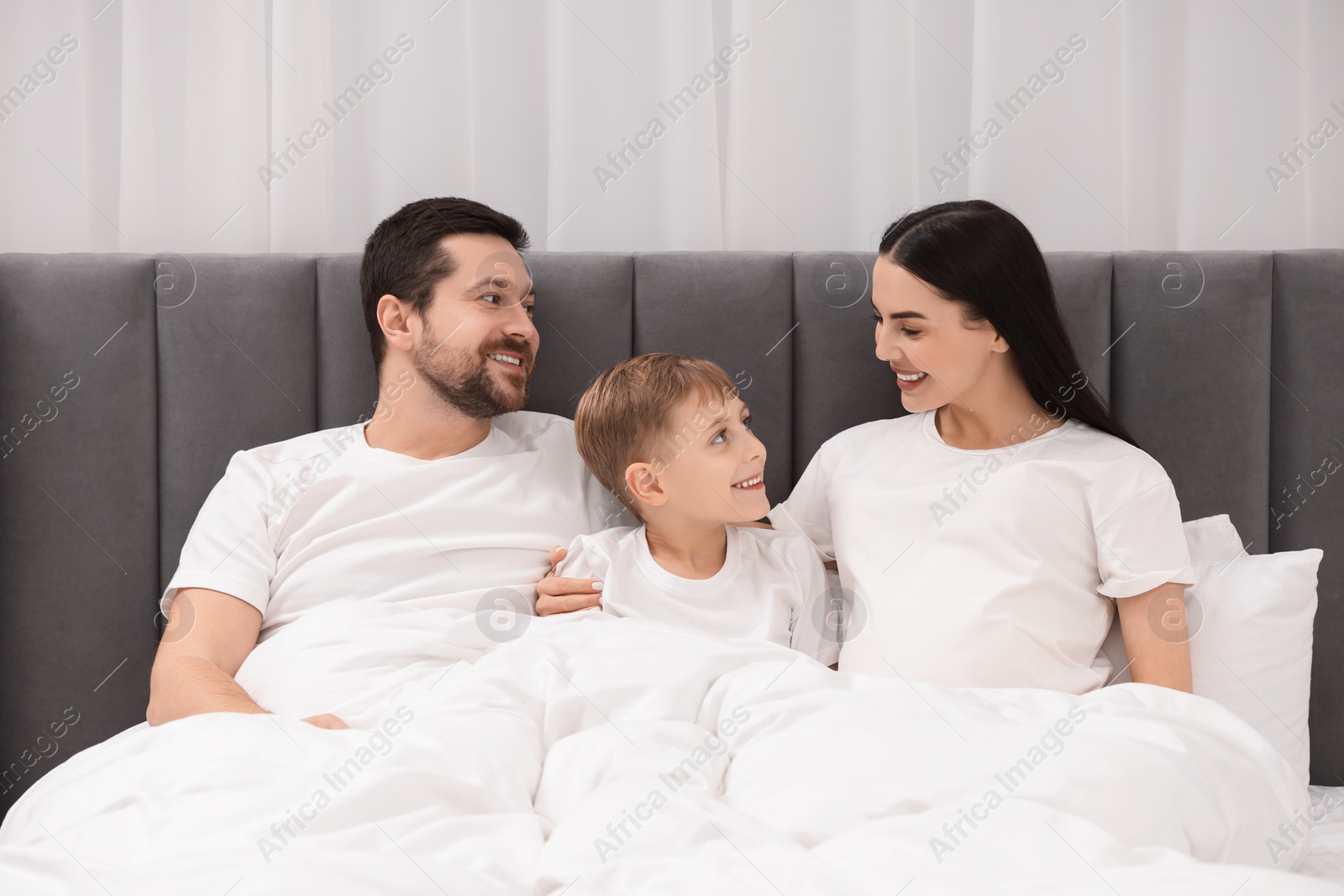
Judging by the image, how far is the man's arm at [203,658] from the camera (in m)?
1.11

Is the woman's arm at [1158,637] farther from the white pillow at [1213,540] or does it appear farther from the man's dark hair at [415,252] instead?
the man's dark hair at [415,252]

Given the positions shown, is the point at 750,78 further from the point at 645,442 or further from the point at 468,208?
the point at 645,442

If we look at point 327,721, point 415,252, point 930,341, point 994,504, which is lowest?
point 327,721

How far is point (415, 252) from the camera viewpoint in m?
1.36

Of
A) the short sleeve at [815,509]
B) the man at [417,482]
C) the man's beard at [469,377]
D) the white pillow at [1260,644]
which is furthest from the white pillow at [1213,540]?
the man's beard at [469,377]

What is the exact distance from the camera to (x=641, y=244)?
5.39 ft

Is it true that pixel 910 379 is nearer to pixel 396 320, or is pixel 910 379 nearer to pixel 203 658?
pixel 396 320

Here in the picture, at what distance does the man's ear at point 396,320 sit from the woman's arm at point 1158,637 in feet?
3.65

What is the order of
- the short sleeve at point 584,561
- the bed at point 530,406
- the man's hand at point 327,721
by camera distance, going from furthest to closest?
1. the bed at point 530,406
2. the short sleeve at point 584,561
3. the man's hand at point 327,721

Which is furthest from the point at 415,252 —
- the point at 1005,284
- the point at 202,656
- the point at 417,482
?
the point at 1005,284

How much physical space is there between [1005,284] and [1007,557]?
1.26 feet

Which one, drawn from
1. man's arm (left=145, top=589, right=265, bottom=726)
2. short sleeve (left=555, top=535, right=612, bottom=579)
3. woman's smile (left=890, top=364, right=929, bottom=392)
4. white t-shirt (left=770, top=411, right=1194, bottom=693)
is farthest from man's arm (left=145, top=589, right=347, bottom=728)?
woman's smile (left=890, top=364, right=929, bottom=392)

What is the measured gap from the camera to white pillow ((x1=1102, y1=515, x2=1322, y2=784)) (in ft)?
3.90

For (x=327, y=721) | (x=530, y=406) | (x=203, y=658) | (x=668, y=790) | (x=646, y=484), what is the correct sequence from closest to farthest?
(x=668, y=790), (x=327, y=721), (x=203, y=658), (x=646, y=484), (x=530, y=406)
